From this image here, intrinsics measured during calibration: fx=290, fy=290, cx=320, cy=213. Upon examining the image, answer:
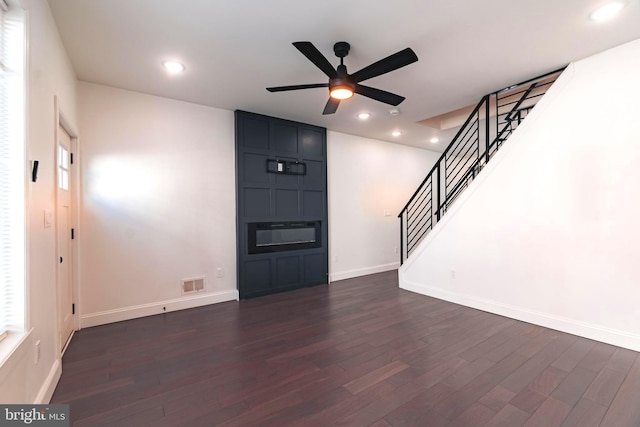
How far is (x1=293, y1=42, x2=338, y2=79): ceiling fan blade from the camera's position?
2230 mm

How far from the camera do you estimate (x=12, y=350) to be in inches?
58.2

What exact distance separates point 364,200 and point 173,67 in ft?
13.3

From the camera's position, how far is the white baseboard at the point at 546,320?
9.09ft

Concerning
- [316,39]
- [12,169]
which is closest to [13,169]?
[12,169]

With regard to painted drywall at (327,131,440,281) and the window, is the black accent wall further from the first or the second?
the window

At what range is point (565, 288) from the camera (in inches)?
124

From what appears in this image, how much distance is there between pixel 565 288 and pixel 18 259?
15.3 ft

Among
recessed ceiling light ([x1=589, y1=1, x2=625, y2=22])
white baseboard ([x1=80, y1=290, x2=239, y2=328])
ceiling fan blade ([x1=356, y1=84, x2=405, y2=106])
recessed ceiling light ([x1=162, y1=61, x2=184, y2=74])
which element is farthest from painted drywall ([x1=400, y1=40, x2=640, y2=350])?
recessed ceiling light ([x1=162, y1=61, x2=184, y2=74])

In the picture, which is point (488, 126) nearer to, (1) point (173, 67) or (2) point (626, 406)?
(2) point (626, 406)

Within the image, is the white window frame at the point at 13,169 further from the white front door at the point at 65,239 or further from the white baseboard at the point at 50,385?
the white front door at the point at 65,239

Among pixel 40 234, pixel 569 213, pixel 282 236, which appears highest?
pixel 569 213

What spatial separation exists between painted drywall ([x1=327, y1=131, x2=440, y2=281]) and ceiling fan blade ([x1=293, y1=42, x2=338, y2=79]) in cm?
295

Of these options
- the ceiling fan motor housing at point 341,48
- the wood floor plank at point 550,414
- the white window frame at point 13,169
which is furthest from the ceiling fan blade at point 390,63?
the wood floor plank at point 550,414

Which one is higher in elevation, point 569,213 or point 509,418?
point 569,213
